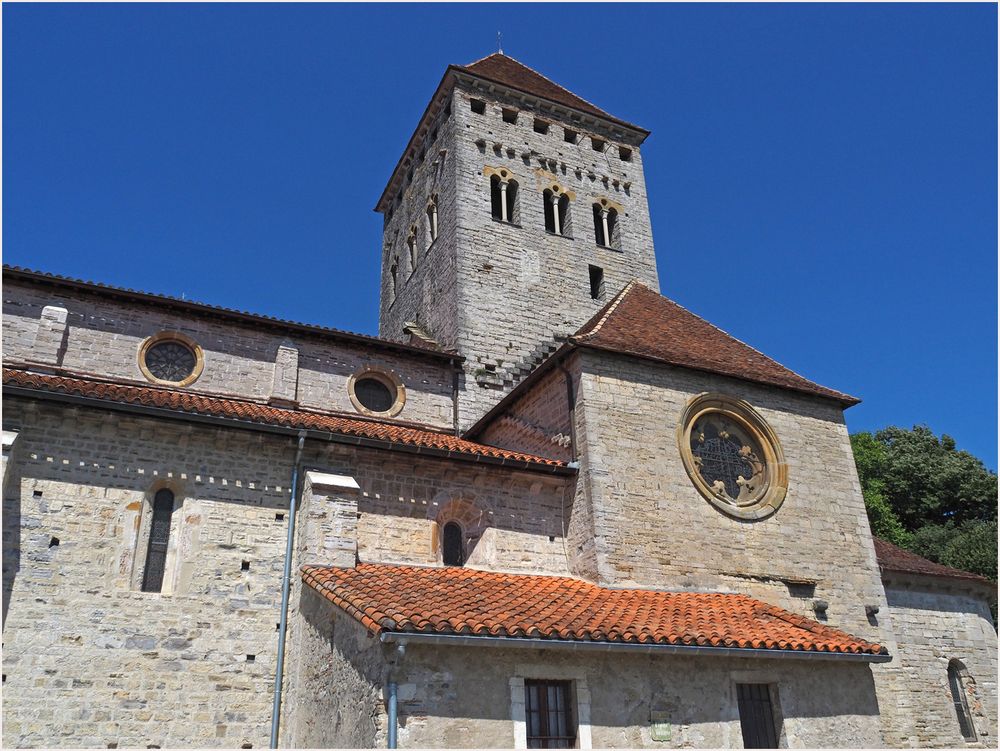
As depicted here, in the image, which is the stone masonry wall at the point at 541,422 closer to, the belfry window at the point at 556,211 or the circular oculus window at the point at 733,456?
the circular oculus window at the point at 733,456

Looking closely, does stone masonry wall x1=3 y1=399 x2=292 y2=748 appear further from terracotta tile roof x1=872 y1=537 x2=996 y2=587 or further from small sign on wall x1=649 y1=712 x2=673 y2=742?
terracotta tile roof x1=872 y1=537 x2=996 y2=587

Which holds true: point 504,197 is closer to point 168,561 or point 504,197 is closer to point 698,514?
point 698,514

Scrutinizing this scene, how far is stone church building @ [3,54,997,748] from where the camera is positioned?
30.9ft

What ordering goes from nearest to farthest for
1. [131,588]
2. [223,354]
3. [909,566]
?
[131,588] < [909,566] < [223,354]

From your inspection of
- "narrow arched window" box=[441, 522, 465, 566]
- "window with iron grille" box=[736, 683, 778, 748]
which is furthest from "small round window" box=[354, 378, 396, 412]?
"window with iron grille" box=[736, 683, 778, 748]

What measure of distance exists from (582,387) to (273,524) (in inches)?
213

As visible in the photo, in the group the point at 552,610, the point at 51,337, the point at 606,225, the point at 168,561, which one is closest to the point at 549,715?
the point at 552,610

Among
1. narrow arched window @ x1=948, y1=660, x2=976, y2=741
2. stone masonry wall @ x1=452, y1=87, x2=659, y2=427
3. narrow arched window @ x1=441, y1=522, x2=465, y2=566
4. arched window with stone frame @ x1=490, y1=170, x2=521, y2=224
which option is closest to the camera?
narrow arched window @ x1=441, y1=522, x2=465, y2=566

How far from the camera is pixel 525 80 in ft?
81.4

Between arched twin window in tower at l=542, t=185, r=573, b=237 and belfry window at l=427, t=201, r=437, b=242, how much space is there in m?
3.07

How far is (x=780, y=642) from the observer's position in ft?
33.7

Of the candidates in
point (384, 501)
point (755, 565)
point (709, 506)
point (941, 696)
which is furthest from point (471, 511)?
point (941, 696)

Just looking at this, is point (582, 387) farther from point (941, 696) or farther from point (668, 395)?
point (941, 696)

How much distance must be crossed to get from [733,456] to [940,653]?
5.63m
